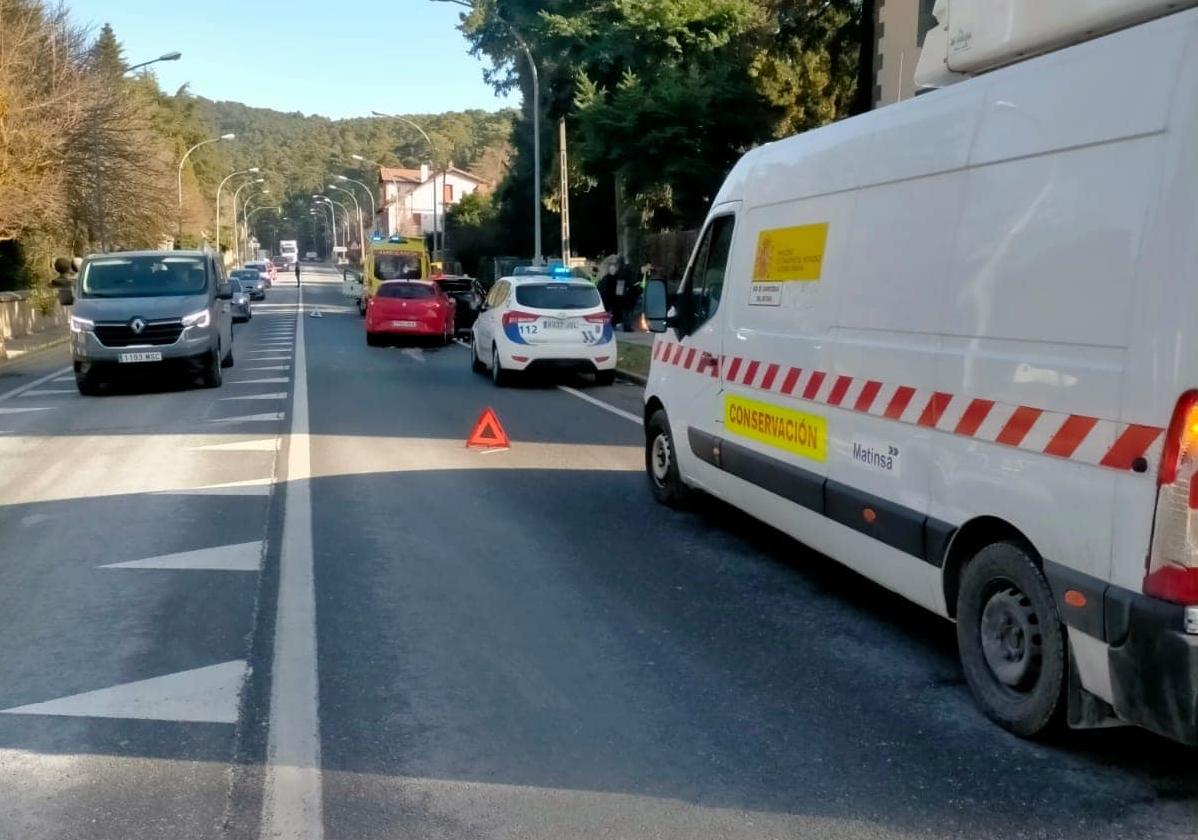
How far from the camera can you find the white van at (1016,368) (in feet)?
12.8

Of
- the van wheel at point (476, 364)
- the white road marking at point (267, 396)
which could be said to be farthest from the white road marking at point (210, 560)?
the van wheel at point (476, 364)

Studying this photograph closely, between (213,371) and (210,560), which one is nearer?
(210,560)

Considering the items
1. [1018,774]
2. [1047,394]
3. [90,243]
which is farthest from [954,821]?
[90,243]

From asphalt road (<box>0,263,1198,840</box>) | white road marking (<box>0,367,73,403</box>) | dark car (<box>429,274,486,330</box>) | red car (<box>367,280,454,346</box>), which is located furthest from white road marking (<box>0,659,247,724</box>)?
dark car (<box>429,274,486,330</box>)

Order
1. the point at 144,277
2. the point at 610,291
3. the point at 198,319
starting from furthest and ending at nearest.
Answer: the point at 610,291 < the point at 144,277 < the point at 198,319

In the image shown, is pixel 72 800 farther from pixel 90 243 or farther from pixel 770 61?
pixel 90 243

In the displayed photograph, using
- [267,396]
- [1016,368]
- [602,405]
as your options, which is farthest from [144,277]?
[1016,368]

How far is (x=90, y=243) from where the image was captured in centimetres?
4659

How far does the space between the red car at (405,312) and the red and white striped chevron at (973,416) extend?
20519 mm

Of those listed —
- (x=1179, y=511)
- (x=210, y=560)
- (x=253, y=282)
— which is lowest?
(x=253, y=282)

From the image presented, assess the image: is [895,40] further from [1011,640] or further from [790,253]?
[1011,640]

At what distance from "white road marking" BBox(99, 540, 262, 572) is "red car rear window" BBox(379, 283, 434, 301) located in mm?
20016

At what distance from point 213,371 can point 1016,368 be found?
15.1 metres

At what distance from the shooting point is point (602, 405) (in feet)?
52.8
